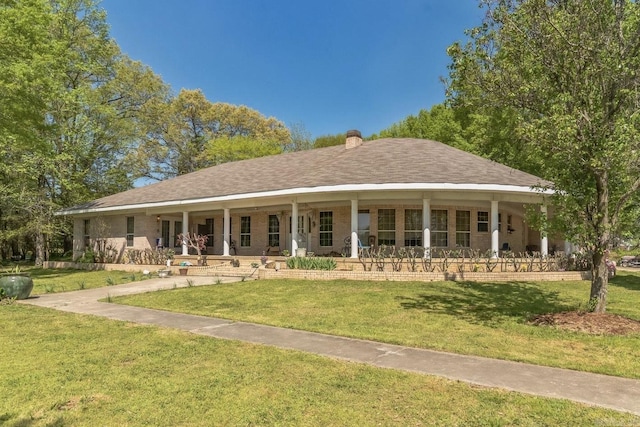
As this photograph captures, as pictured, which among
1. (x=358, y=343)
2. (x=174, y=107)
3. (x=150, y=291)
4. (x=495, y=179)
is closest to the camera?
(x=358, y=343)

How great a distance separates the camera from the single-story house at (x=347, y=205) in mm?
16266

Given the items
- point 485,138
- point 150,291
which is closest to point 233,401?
point 150,291

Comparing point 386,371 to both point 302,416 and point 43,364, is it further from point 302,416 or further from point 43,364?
point 43,364

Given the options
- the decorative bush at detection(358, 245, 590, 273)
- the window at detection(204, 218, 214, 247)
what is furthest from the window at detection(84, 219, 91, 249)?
the decorative bush at detection(358, 245, 590, 273)

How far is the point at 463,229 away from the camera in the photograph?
18578 mm

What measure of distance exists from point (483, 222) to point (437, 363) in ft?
48.4

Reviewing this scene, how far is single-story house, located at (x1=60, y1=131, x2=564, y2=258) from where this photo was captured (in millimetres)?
16266

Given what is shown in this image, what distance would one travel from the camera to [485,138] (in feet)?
101

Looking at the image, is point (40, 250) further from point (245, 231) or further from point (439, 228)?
point (439, 228)

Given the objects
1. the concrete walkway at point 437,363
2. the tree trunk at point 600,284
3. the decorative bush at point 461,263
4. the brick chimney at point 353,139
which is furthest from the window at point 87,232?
the tree trunk at point 600,284

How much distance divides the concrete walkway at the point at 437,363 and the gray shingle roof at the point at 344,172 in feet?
30.9

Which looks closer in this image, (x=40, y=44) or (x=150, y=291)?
(x=150, y=291)

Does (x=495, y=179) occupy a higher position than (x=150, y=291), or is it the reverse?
(x=495, y=179)

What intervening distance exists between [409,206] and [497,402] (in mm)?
14503
